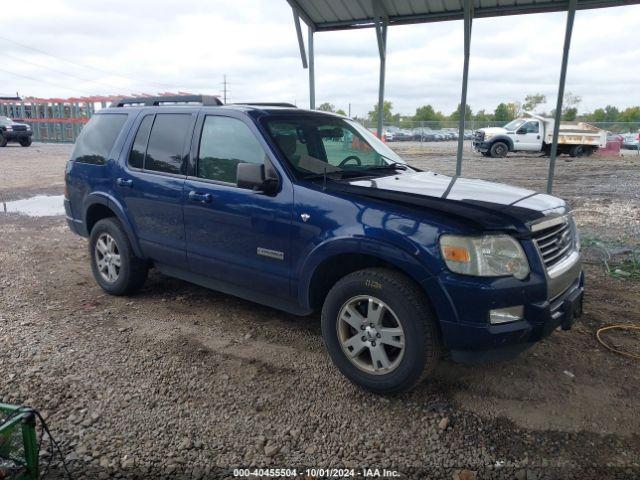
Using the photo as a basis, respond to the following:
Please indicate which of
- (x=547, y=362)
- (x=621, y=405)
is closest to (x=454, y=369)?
(x=547, y=362)

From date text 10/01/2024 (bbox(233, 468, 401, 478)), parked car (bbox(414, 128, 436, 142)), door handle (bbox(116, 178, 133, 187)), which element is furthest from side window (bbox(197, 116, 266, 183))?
parked car (bbox(414, 128, 436, 142))

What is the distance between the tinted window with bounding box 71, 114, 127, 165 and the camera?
5172 millimetres

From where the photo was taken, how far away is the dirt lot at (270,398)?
9.17 feet

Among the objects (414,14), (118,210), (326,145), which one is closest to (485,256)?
(326,145)

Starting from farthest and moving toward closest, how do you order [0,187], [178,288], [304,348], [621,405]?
[0,187] < [178,288] < [304,348] < [621,405]

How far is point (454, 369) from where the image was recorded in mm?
3764

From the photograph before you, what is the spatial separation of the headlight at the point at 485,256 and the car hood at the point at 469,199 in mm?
94

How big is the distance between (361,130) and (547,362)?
2.61m

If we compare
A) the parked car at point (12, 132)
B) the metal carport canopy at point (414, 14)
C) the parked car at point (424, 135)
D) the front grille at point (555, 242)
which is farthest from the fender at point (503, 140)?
the parked car at point (12, 132)

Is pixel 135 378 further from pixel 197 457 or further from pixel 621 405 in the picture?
pixel 621 405

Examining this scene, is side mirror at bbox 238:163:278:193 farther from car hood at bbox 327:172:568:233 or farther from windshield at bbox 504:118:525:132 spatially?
windshield at bbox 504:118:525:132

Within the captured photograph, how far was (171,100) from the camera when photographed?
195 inches

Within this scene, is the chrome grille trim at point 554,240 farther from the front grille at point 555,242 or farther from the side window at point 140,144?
the side window at point 140,144

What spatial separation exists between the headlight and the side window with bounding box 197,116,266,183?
166 centimetres
